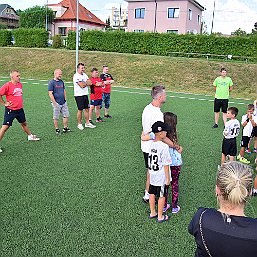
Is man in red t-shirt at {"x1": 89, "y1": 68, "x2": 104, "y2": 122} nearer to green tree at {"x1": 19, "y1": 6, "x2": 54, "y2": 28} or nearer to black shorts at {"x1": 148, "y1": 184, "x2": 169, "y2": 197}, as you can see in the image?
black shorts at {"x1": 148, "y1": 184, "x2": 169, "y2": 197}

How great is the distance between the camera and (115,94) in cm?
1770

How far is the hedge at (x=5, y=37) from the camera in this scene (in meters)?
35.8

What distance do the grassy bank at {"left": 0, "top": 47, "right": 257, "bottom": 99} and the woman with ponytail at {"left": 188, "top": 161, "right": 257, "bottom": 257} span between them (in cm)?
1882

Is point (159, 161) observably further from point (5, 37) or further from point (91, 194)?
point (5, 37)

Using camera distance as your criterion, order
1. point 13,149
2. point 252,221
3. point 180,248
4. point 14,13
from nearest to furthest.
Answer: point 252,221, point 180,248, point 13,149, point 14,13

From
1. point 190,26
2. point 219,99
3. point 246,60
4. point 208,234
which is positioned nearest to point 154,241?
point 208,234

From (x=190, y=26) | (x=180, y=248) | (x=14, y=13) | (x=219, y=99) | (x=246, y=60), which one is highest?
(x=14, y=13)

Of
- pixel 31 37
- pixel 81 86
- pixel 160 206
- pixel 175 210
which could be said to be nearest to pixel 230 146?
pixel 175 210

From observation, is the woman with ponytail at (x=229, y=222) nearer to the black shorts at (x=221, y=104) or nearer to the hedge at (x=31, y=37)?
the black shorts at (x=221, y=104)

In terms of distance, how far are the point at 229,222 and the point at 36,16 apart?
2459 inches

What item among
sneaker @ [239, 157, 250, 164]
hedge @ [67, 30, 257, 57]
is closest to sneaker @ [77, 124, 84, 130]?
sneaker @ [239, 157, 250, 164]

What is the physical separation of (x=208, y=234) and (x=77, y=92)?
26.0ft

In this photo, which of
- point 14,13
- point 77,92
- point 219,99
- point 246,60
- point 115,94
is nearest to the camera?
point 77,92

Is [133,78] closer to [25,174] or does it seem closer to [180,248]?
[25,174]
